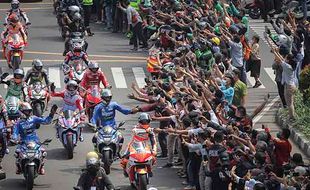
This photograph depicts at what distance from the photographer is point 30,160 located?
2536 centimetres

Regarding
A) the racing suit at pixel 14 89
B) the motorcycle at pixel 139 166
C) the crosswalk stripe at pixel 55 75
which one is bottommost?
A: the crosswalk stripe at pixel 55 75

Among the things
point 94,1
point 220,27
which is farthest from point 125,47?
point 220,27

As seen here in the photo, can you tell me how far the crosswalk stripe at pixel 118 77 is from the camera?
36.3 m

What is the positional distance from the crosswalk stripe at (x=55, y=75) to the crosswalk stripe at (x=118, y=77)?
1.71 metres

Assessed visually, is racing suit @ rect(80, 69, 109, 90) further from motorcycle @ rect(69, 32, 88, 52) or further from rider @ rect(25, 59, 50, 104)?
motorcycle @ rect(69, 32, 88, 52)

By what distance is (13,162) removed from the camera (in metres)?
27.9

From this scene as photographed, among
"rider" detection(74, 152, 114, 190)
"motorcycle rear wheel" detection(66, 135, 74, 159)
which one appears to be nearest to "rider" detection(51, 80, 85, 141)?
"motorcycle rear wheel" detection(66, 135, 74, 159)

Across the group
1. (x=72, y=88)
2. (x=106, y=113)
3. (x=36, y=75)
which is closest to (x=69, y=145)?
(x=106, y=113)

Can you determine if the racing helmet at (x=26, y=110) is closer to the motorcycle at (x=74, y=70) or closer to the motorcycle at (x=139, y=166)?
the motorcycle at (x=139, y=166)

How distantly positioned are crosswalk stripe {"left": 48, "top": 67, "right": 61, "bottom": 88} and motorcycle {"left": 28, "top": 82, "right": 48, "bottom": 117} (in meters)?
4.77

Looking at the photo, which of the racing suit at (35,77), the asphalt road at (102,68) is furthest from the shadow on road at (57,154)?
the racing suit at (35,77)

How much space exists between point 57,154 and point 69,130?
1133 millimetres

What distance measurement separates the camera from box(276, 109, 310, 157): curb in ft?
90.8

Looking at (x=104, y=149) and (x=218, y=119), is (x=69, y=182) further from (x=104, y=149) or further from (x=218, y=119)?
(x=218, y=119)
